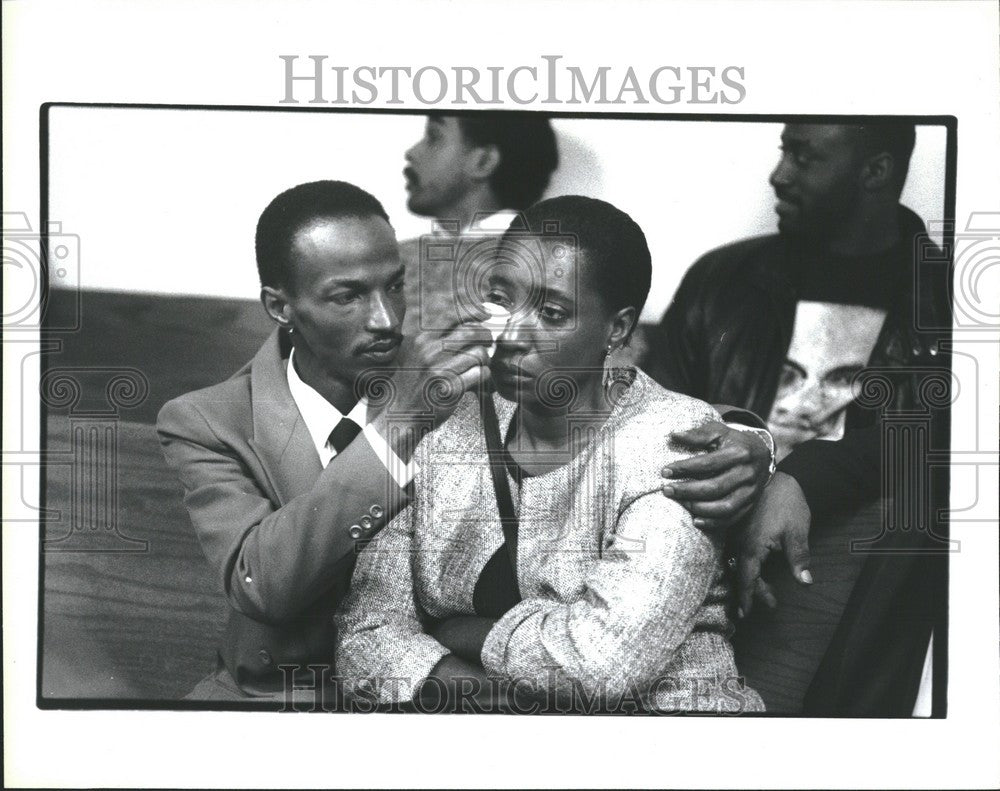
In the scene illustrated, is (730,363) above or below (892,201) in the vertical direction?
below

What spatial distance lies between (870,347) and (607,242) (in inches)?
24.6

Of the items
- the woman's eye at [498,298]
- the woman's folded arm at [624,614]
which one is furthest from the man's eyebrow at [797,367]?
the woman's eye at [498,298]

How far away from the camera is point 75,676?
102 inches

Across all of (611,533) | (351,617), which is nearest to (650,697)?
(611,533)

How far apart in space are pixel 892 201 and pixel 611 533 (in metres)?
0.95

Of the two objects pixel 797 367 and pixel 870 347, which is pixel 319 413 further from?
pixel 870 347

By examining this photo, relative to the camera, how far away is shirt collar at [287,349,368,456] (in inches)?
98.5

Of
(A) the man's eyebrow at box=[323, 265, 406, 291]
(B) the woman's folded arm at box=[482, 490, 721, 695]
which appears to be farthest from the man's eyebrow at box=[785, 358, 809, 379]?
(A) the man's eyebrow at box=[323, 265, 406, 291]

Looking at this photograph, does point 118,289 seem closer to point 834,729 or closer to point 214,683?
point 214,683

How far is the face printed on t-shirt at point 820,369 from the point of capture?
2.53 metres

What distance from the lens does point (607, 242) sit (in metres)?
2.48

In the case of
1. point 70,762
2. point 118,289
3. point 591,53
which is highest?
point 591,53

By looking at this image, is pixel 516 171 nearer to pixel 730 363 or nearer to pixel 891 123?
pixel 730 363

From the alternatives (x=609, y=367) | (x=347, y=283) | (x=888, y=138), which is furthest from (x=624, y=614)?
(x=888, y=138)
